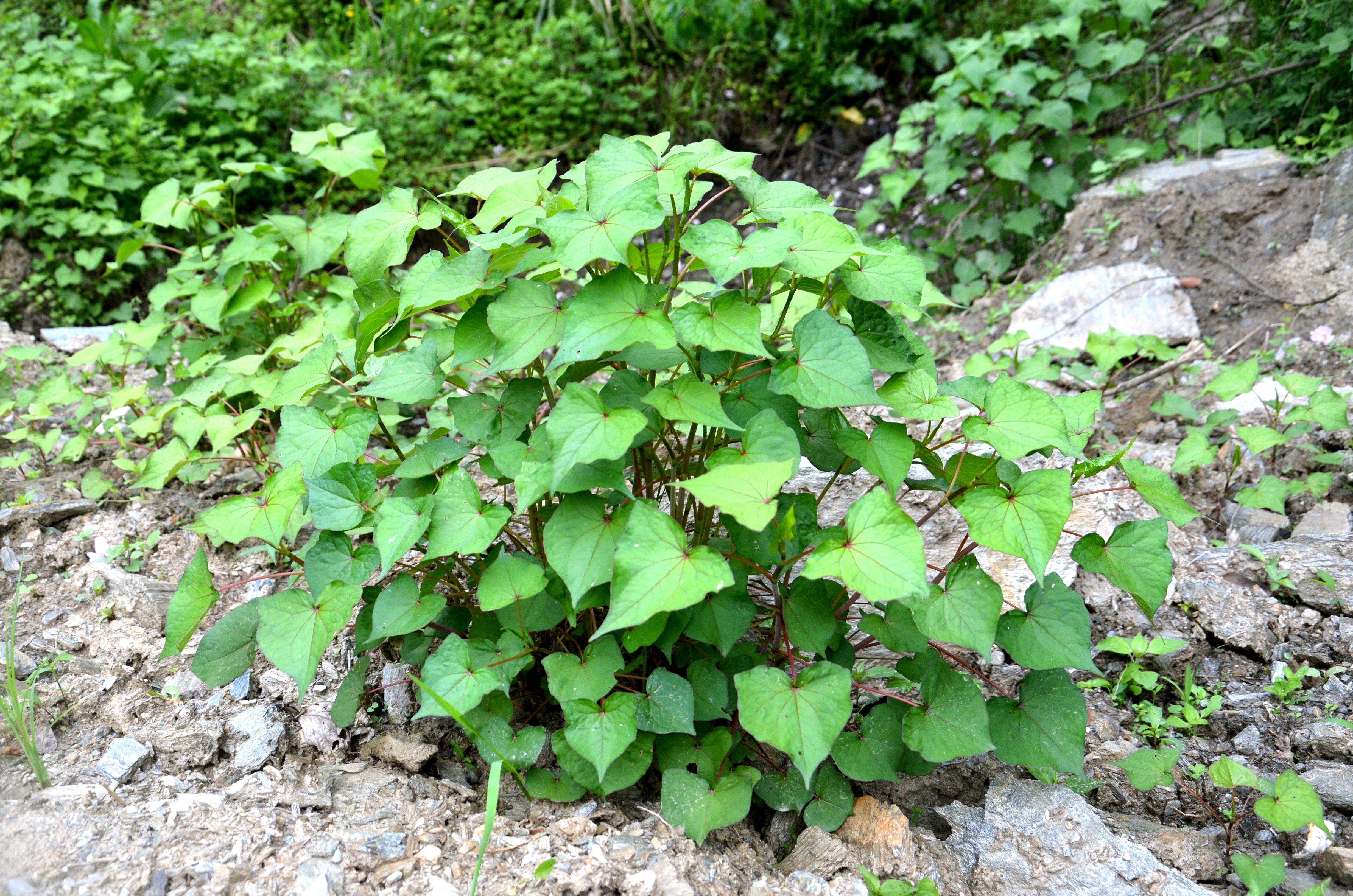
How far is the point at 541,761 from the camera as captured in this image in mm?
1623

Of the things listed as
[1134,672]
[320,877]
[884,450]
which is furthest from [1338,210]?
[320,877]

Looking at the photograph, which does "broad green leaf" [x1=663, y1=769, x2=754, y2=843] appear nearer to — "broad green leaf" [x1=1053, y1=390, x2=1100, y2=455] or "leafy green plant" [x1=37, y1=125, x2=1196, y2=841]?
"leafy green plant" [x1=37, y1=125, x2=1196, y2=841]

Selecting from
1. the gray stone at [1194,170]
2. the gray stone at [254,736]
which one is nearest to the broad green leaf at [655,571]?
the gray stone at [254,736]

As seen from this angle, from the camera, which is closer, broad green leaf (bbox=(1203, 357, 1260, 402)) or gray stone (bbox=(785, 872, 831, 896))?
gray stone (bbox=(785, 872, 831, 896))

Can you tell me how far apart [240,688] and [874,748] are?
127 centimetres

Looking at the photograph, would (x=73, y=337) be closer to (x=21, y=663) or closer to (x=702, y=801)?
(x=21, y=663)

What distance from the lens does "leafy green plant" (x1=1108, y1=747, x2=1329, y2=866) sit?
53.5 inches

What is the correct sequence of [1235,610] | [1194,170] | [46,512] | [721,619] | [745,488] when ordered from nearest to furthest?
1. [745,488]
2. [721,619]
3. [1235,610]
4. [46,512]
5. [1194,170]

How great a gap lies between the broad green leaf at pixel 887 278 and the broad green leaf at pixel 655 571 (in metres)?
0.48

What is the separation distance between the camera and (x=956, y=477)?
1356 millimetres

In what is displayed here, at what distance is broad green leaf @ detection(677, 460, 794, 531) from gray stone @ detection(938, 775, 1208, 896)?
0.76 metres

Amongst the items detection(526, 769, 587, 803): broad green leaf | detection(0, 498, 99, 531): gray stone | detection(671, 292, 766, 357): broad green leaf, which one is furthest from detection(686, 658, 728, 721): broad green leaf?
detection(0, 498, 99, 531): gray stone

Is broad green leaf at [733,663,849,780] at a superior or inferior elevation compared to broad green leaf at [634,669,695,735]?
superior

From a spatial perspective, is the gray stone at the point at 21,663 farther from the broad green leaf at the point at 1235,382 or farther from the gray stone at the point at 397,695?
the broad green leaf at the point at 1235,382
